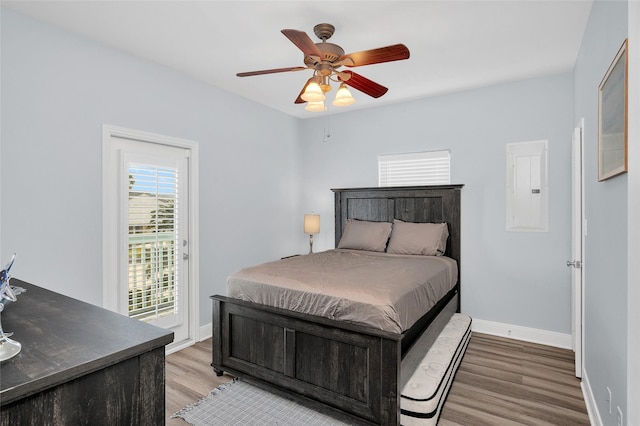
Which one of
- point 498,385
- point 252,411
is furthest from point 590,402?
point 252,411

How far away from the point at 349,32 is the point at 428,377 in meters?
2.54

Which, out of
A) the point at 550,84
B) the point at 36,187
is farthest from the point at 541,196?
the point at 36,187

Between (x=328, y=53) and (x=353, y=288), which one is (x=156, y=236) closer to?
(x=353, y=288)

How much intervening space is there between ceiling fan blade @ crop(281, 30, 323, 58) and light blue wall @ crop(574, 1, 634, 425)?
154 cm

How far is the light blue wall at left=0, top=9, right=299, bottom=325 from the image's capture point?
2414mm

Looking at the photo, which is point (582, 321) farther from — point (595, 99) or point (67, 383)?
point (67, 383)

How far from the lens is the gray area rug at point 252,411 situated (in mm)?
2271

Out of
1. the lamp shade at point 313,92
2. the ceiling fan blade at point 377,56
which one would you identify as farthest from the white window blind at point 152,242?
the ceiling fan blade at point 377,56

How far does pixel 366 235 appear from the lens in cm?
418

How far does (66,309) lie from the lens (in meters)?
1.39

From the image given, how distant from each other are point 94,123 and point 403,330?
287cm

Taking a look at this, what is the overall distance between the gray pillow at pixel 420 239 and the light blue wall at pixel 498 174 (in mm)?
360

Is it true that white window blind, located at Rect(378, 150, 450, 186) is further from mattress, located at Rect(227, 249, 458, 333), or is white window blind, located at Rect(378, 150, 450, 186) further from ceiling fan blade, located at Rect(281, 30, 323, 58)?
ceiling fan blade, located at Rect(281, 30, 323, 58)

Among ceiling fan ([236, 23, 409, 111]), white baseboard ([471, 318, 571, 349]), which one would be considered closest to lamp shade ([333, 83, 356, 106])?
ceiling fan ([236, 23, 409, 111])
